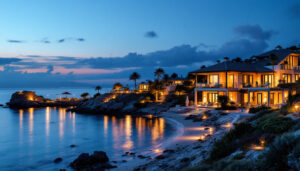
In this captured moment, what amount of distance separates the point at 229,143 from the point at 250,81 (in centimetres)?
2733

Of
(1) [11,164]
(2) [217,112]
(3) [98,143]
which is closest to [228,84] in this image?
(2) [217,112]

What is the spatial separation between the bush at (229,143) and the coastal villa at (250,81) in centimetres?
2183

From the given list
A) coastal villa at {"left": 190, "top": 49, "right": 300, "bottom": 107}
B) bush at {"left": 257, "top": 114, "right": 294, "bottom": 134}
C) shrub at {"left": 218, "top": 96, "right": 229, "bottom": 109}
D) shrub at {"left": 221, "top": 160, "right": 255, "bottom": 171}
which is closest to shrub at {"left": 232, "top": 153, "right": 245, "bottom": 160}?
Answer: shrub at {"left": 221, "top": 160, "right": 255, "bottom": 171}

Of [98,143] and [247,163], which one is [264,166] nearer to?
[247,163]

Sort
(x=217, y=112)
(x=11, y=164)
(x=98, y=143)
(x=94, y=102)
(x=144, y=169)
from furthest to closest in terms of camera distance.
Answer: (x=94, y=102), (x=217, y=112), (x=98, y=143), (x=11, y=164), (x=144, y=169)

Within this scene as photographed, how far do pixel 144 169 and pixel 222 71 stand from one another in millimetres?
23453

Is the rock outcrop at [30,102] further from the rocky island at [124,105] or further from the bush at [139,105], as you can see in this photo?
the bush at [139,105]

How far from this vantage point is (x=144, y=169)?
496 inches

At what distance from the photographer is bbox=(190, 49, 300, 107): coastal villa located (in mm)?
32500

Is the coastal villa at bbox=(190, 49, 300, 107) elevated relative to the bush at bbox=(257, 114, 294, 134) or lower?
elevated

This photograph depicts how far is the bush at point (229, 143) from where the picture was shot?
358 inches

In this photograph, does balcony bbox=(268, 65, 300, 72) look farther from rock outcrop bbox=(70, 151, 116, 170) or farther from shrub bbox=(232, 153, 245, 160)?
shrub bbox=(232, 153, 245, 160)

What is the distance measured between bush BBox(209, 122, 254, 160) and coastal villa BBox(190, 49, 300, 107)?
859 inches

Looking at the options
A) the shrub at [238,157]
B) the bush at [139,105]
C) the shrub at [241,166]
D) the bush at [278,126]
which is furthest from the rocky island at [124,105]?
the shrub at [241,166]
